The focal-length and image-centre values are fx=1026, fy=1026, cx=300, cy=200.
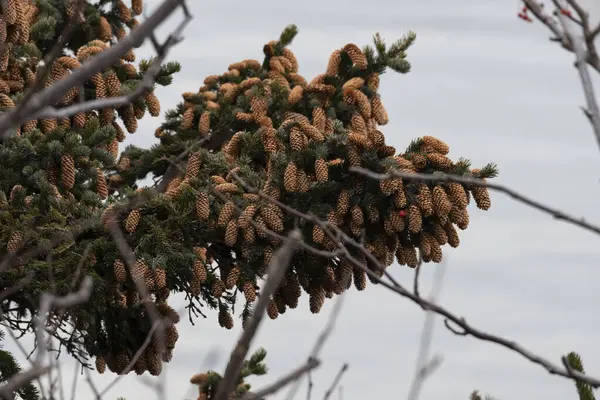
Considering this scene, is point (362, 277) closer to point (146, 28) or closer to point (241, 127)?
point (241, 127)

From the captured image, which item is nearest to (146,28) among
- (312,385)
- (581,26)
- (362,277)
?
(581,26)

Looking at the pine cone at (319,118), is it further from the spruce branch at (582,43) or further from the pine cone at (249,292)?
the spruce branch at (582,43)

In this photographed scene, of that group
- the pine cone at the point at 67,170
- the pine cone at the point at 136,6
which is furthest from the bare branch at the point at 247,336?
the pine cone at the point at 136,6

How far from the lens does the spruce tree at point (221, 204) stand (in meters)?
7.51

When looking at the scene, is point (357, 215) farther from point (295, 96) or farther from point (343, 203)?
point (295, 96)

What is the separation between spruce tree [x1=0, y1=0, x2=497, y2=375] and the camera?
7508mm

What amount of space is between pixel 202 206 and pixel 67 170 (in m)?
1.11

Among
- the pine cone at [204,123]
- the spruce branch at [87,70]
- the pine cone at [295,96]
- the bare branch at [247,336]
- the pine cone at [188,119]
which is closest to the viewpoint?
the bare branch at [247,336]

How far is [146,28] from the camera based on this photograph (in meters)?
2.77

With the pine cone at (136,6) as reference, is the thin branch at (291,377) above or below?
below

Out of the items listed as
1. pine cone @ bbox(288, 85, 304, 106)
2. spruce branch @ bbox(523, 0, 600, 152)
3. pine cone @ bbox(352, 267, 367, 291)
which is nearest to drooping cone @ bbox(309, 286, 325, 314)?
pine cone @ bbox(352, 267, 367, 291)

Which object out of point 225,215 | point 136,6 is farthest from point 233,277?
point 136,6

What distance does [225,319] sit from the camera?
8.35m

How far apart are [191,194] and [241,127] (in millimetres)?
1578
